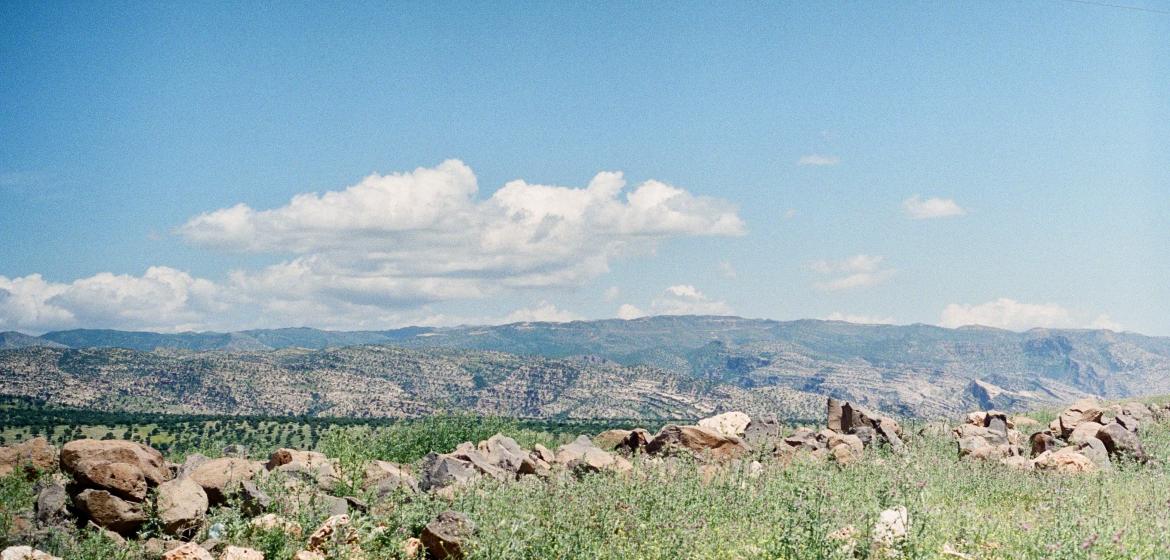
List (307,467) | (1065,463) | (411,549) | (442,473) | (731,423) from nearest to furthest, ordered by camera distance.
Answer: (411,549) → (307,467) → (442,473) → (1065,463) → (731,423)

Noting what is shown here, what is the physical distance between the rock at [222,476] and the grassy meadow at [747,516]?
86 cm

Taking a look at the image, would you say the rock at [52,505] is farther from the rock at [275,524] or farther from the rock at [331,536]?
the rock at [331,536]

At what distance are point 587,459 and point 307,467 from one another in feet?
21.6

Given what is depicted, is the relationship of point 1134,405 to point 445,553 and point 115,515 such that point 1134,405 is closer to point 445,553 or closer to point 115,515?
point 445,553

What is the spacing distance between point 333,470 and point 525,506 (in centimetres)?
495

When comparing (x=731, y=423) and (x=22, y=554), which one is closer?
(x=22, y=554)

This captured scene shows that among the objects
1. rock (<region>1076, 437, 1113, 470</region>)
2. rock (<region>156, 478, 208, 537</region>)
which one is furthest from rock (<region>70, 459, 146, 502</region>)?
rock (<region>1076, 437, 1113, 470</region>)

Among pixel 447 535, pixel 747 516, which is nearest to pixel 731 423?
pixel 747 516

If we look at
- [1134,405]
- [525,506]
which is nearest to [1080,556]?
[525,506]

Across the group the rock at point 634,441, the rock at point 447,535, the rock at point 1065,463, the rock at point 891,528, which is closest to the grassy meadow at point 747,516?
the rock at point 891,528

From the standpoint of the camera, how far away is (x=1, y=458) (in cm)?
1592

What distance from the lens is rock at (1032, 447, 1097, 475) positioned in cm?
1964

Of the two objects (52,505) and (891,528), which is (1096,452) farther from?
(52,505)

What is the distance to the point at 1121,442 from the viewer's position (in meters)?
22.5
